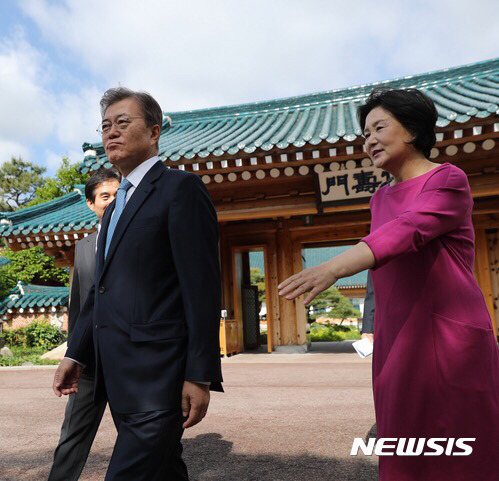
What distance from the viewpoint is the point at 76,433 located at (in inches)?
83.7

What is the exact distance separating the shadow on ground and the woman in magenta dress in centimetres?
131

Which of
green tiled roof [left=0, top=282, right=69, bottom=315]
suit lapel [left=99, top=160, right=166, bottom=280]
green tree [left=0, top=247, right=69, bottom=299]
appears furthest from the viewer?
green tree [left=0, top=247, right=69, bottom=299]

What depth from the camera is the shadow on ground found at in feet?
8.46

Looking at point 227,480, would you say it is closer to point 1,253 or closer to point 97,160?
point 97,160

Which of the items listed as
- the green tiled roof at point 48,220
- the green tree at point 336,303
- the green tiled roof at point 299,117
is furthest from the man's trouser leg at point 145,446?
the green tree at point 336,303

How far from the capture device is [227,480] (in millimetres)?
2545

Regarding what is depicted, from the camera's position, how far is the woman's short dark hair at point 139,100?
177cm

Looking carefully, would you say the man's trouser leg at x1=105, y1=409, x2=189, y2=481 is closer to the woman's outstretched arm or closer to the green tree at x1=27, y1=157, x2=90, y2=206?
the woman's outstretched arm

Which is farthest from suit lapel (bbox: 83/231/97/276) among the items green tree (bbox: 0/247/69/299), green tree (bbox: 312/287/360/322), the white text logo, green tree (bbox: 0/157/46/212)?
green tree (bbox: 0/157/46/212)

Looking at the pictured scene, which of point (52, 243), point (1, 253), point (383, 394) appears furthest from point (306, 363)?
point (1, 253)

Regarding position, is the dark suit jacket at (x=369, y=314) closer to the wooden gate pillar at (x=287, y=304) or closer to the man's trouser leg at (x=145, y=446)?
the man's trouser leg at (x=145, y=446)

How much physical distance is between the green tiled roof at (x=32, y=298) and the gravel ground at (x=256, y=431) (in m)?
7.36

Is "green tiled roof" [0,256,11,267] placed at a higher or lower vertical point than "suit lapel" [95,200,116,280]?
higher

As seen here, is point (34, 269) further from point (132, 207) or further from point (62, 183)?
point (132, 207)
